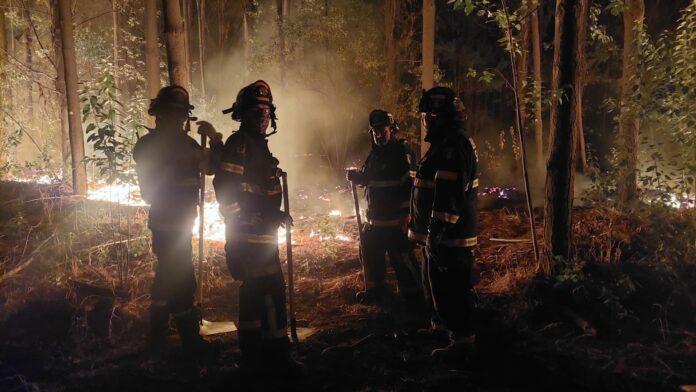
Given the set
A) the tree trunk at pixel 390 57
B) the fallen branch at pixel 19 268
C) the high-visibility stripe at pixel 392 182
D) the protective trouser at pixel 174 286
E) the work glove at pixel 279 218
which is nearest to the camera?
the work glove at pixel 279 218

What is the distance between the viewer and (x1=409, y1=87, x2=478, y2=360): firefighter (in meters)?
4.55

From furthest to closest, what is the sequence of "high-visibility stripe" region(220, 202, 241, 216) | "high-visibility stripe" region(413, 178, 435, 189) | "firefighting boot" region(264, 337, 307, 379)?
1. "high-visibility stripe" region(413, 178, 435, 189)
2. "firefighting boot" region(264, 337, 307, 379)
3. "high-visibility stripe" region(220, 202, 241, 216)

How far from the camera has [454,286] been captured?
4.74 m

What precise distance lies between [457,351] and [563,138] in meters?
3.02

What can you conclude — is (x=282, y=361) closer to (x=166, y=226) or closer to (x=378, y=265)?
(x=166, y=226)

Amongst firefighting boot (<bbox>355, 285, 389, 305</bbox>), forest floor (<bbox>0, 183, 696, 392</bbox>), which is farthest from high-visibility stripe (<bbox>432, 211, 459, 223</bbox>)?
firefighting boot (<bbox>355, 285, 389, 305</bbox>)

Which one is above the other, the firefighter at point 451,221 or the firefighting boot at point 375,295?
the firefighter at point 451,221

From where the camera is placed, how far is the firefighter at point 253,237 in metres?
4.27

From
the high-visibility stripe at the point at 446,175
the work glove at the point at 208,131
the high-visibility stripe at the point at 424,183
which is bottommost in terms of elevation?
the high-visibility stripe at the point at 424,183

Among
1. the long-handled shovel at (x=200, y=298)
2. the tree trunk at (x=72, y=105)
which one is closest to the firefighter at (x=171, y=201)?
the long-handled shovel at (x=200, y=298)

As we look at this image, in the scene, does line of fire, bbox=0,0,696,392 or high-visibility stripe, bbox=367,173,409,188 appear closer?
line of fire, bbox=0,0,696,392

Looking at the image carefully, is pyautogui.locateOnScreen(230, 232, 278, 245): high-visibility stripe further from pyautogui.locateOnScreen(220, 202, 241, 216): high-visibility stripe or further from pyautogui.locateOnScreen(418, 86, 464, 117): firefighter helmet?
pyautogui.locateOnScreen(418, 86, 464, 117): firefighter helmet

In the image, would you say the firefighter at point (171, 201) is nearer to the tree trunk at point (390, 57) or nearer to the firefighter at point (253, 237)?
the firefighter at point (253, 237)

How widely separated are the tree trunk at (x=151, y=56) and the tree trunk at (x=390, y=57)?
856cm
